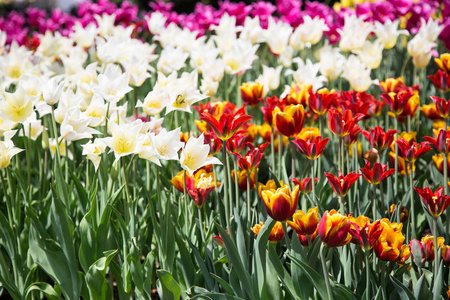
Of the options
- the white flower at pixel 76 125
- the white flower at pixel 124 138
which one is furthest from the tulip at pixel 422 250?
the white flower at pixel 76 125

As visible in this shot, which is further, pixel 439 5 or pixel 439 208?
pixel 439 5

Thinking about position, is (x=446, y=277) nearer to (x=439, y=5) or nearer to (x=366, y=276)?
(x=366, y=276)

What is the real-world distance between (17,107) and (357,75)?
174 centimetres

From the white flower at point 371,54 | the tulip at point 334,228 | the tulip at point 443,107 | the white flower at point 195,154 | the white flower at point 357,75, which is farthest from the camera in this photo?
the white flower at point 371,54

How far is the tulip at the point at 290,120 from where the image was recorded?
1.84 m

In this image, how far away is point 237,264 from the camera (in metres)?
1.55

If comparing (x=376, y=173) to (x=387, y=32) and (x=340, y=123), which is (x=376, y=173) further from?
(x=387, y=32)

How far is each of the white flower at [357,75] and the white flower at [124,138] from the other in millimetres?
1485

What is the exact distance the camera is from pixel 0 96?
81.0 inches

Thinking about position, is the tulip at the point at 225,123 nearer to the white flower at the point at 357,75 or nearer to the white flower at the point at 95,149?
the white flower at the point at 95,149

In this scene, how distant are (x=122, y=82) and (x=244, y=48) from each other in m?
1.25

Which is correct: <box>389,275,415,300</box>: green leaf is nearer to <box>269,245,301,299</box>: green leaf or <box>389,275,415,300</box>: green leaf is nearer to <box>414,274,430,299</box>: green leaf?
<box>414,274,430,299</box>: green leaf

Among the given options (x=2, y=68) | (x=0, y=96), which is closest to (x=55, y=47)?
(x=2, y=68)

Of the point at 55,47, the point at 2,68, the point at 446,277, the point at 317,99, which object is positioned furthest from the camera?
the point at 55,47
